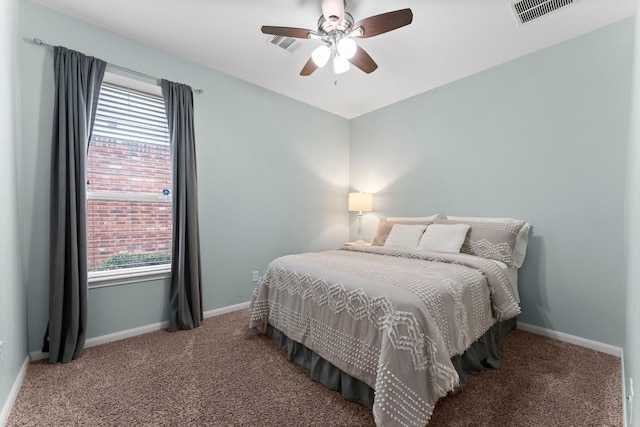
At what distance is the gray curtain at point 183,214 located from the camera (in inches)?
99.0

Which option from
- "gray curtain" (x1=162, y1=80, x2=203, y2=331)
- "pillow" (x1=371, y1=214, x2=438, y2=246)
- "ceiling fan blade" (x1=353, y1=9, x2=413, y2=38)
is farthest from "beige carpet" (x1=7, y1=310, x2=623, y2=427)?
"ceiling fan blade" (x1=353, y1=9, x2=413, y2=38)

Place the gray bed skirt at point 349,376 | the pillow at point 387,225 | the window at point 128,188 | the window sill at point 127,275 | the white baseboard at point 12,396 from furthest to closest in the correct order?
the pillow at point 387,225
the window at point 128,188
the window sill at point 127,275
the gray bed skirt at point 349,376
the white baseboard at point 12,396

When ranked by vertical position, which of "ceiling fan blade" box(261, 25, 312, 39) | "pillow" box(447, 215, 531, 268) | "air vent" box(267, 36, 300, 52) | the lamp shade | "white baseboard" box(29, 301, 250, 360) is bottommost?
"white baseboard" box(29, 301, 250, 360)

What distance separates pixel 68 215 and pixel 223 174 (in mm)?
1306

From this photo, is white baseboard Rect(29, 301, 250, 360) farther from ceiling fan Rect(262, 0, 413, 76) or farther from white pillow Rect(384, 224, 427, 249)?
ceiling fan Rect(262, 0, 413, 76)

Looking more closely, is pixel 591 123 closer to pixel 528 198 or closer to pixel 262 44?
pixel 528 198

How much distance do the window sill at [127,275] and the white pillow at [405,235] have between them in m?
2.25

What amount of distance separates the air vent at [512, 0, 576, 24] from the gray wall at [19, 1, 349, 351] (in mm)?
2369

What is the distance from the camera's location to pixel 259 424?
4.61 feet

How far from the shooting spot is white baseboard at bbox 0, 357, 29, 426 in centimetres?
139

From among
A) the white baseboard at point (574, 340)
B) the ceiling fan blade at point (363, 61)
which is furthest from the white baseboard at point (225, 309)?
the white baseboard at point (574, 340)

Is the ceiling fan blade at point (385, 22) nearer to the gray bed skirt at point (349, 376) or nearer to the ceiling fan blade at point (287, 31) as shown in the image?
the ceiling fan blade at point (287, 31)

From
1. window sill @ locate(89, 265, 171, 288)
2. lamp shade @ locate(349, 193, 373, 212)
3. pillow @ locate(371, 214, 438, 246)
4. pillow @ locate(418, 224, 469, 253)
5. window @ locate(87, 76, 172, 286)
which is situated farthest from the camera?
lamp shade @ locate(349, 193, 373, 212)

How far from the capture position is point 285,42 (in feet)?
7.93
